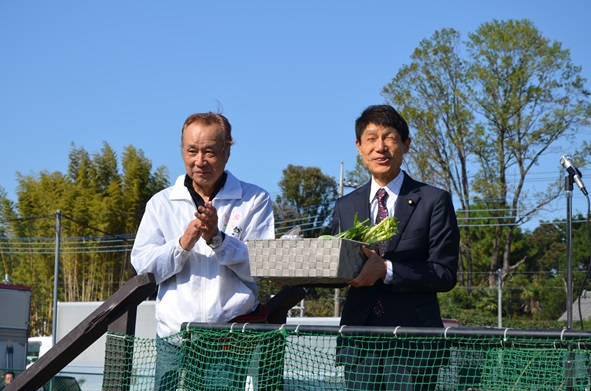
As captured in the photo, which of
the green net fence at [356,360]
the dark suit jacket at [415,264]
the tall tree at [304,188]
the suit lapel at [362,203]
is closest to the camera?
the green net fence at [356,360]

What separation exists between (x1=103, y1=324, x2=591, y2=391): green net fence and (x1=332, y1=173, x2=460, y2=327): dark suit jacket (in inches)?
7.0

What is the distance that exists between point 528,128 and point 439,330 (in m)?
28.3

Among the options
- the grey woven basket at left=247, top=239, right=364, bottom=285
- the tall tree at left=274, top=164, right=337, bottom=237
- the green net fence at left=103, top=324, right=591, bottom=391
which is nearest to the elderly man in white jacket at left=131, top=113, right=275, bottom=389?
the green net fence at left=103, top=324, right=591, bottom=391

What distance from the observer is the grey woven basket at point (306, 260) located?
9.27 ft

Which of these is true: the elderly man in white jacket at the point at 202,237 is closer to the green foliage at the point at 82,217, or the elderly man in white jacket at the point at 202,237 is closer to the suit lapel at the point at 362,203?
the suit lapel at the point at 362,203

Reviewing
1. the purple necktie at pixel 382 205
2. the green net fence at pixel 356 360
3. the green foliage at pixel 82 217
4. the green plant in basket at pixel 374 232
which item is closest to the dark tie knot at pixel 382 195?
the purple necktie at pixel 382 205

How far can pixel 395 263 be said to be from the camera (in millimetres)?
3070

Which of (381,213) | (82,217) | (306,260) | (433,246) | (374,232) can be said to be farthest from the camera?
(82,217)

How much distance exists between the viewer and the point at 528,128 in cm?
2989

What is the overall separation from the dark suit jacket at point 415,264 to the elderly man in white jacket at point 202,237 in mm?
418

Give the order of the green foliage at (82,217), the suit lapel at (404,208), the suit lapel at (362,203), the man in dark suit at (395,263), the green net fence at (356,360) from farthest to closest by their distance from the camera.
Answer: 1. the green foliage at (82,217)
2. the suit lapel at (362,203)
3. the suit lapel at (404,208)
4. the man in dark suit at (395,263)
5. the green net fence at (356,360)

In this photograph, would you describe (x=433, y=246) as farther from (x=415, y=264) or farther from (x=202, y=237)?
(x=202, y=237)

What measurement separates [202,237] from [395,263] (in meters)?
0.75

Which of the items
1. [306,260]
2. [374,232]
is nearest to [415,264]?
[374,232]
